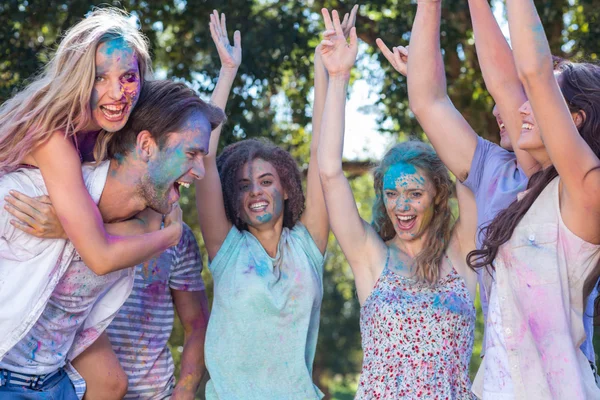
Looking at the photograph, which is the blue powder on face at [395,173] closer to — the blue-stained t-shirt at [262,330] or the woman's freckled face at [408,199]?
the woman's freckled face at [408,199]

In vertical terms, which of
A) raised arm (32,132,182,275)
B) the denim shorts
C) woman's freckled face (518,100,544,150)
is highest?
woman's freckled face (518,100,544,150)

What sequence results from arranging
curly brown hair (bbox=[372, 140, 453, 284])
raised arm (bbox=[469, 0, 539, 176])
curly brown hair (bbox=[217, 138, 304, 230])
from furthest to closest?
curly brown hair (bbox=[217, 138, 304, 230]), curly brown hair (bbox=[372, 140, 453, 284]), raised arm (bbox=[469, 0, 539, 176])

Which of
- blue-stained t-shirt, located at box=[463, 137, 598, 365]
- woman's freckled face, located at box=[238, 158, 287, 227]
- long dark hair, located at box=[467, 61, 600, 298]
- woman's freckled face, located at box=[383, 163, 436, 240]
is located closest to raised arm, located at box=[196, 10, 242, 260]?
woman's freckled face, located at box=[238, 158, 287, 227]

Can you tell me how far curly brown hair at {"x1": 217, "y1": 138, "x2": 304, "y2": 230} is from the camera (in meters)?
4.19

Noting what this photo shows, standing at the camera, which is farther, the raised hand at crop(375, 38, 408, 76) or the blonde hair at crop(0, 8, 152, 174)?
the raised hand at crop(375, 38, 408, 76)

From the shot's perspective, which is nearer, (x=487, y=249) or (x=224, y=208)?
(x=487, y=249)

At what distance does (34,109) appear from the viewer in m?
3.27

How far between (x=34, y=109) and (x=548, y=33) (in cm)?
487

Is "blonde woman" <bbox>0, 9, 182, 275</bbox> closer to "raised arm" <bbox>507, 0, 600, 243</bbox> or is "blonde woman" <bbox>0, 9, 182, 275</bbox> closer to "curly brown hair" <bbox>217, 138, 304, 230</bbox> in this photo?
"curly brown hair" <bbox>217, 138, 304, 230</bbox>

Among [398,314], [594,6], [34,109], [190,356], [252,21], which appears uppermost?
[594,6]

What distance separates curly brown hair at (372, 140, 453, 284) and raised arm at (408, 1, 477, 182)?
1.37ft

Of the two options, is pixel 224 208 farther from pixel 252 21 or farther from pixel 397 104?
pixel 397 104

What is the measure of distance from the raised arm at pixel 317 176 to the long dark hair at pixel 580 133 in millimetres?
1242

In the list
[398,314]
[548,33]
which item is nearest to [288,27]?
[548,33]
